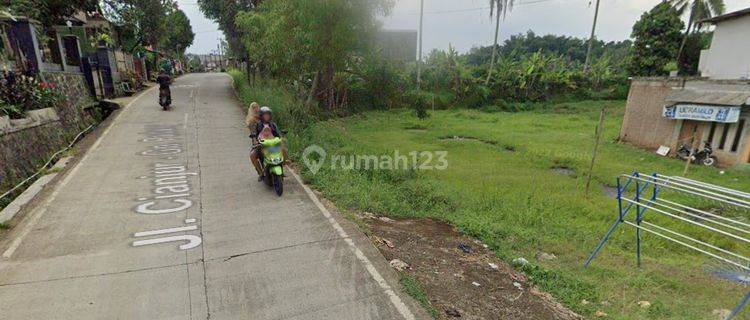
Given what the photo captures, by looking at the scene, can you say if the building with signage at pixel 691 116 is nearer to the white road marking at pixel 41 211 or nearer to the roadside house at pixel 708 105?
the roadside house at pixel 708 105

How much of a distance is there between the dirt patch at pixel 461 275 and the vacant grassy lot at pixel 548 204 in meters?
0.26

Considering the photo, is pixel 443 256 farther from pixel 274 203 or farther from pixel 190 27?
pixel 190 27

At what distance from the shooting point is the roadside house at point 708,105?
12.0m

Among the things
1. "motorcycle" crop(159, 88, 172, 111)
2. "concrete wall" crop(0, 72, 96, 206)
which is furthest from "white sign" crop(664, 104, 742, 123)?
"motorcycle" crop(159, 88, 172, 111)

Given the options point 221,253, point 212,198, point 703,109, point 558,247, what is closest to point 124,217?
point 212,198

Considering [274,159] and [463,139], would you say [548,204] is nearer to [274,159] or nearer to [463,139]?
[274,159]

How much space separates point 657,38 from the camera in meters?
26.5

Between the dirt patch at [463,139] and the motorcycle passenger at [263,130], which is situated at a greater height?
the motorcycle passenger at [263,130]

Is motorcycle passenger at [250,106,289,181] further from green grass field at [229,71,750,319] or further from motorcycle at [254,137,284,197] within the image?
green grass field at [229,71,750,319]

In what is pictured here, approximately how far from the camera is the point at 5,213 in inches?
213

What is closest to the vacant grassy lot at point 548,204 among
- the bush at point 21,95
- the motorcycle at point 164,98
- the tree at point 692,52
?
the bush at point 21,95

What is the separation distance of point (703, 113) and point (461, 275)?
13.3 meters

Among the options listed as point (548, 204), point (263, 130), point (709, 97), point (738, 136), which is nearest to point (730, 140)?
point (738, 136)

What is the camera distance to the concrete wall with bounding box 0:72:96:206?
308 inches
